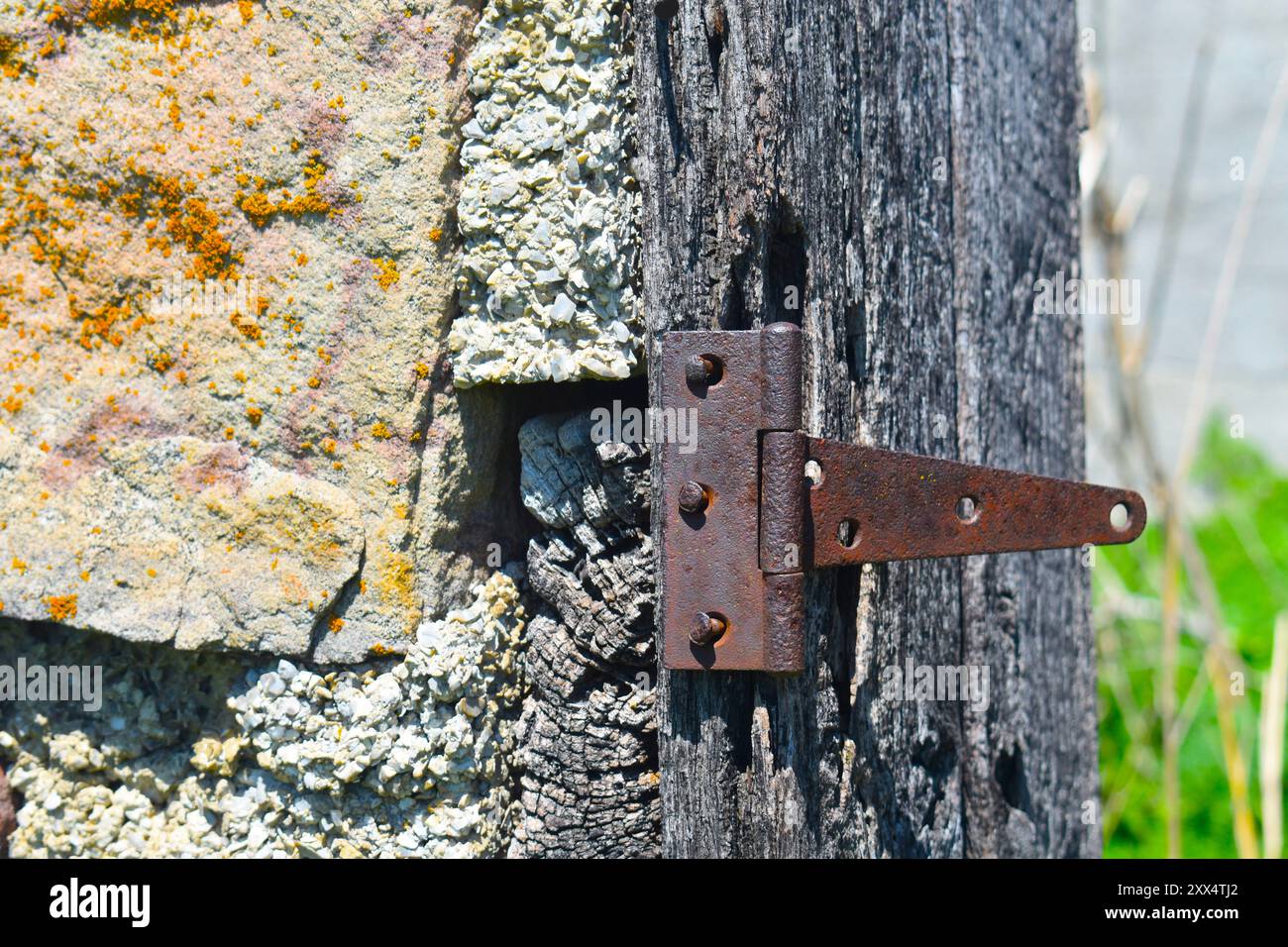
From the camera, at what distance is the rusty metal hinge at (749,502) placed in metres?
1.10

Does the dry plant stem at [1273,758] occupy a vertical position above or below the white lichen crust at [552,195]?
below

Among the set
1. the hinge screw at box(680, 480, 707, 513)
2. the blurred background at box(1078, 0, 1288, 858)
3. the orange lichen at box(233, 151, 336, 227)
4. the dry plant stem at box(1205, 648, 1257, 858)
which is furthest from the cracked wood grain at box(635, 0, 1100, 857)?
the blurred background at box(1078, 0, 1288, 858)

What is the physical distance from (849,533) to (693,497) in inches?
7.7

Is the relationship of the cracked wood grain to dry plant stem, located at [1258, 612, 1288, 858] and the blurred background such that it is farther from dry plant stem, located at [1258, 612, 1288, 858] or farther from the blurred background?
the blurred background

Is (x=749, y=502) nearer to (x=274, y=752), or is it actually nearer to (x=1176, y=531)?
(x=274, y=752)

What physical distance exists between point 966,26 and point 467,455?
0.98 m

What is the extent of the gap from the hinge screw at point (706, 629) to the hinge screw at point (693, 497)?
11cm

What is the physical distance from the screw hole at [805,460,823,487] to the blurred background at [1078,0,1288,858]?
170 cm

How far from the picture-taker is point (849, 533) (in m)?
1.18

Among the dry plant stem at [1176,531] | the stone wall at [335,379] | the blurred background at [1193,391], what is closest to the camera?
the stone wall at [335,379]

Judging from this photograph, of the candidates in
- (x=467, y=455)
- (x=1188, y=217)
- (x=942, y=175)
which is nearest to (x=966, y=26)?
(x=942, y=175)

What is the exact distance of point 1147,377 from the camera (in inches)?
189

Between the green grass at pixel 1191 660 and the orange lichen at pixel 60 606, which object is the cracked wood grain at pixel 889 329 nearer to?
the orange lichen at pixel 60 606

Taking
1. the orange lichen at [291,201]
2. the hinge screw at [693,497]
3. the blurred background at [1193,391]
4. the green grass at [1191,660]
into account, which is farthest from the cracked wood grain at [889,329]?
the green grass at [1191,660]
